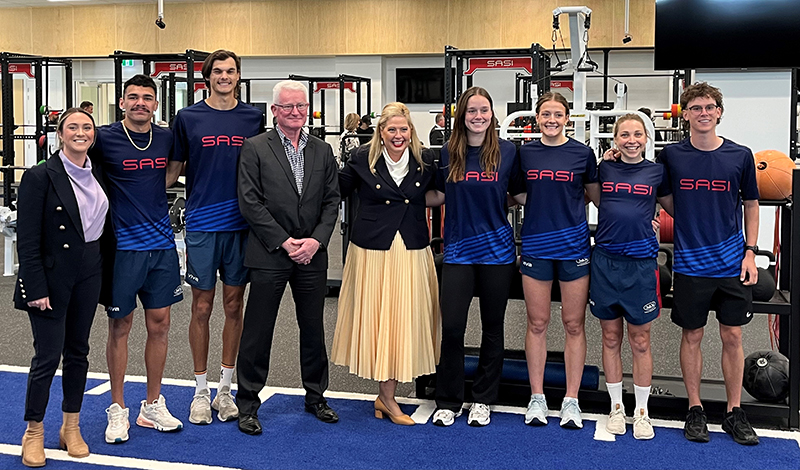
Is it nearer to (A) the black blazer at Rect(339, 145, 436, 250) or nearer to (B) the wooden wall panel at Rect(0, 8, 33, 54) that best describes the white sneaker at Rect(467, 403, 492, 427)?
(A) the black blazer at Rect(339, 145, 436, 250)

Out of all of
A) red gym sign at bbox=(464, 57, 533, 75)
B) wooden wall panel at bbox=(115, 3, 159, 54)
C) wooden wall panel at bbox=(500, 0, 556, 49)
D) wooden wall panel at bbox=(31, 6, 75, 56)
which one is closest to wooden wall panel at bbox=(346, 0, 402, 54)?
wooden wall panel at bbox=(500, 0, 556, 49)

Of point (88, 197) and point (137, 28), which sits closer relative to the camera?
point (88, 197)

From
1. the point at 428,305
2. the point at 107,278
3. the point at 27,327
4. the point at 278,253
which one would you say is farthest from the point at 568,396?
the point at 27,327

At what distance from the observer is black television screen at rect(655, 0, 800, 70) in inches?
289

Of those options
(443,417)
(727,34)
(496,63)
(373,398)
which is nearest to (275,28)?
(496,63)

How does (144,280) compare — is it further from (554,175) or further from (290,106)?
(554,175)

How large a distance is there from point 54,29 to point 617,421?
16240mm

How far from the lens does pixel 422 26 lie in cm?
1548

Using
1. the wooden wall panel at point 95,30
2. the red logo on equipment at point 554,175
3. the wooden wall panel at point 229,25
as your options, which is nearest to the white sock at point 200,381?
the red logo on equipment at point 554,175

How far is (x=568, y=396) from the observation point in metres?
3.82

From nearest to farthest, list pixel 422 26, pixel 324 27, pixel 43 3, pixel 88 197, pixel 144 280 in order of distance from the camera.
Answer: pixel 88 197 < pixel 144 280 < pixel 422 26 < pixel 324 27 < pixel 43 3

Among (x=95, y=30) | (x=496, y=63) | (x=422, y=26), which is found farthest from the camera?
(x=95, y=30)

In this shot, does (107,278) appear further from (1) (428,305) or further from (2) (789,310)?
(2) (789,310)

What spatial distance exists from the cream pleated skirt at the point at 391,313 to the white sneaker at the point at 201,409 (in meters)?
0.66
